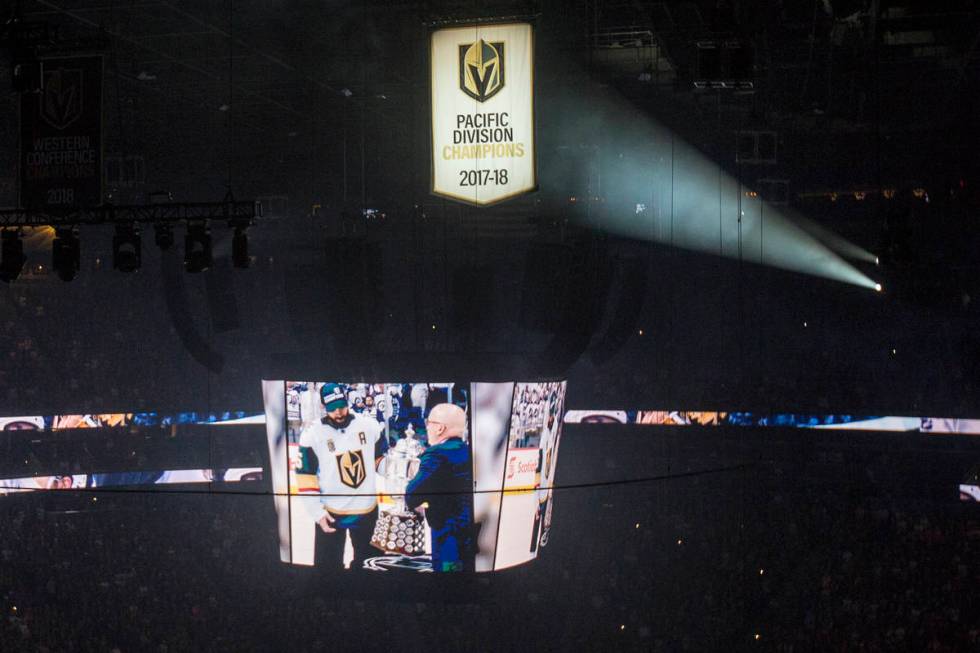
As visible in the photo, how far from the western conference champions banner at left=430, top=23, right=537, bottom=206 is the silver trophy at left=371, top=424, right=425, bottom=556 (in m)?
4.78

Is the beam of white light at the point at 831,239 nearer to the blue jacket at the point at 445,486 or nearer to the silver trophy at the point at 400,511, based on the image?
the blue jacket at the point at 445,486

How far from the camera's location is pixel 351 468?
13.1 m

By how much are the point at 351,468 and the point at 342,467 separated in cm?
13

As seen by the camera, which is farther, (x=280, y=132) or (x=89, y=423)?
(x=89, y=423)

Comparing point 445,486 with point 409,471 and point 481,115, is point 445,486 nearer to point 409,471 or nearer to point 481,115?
point 409,471

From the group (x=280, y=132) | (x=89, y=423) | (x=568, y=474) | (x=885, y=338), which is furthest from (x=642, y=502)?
(x=89, y=423)

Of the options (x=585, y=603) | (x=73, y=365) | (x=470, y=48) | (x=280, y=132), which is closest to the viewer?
(x=470, y=48)

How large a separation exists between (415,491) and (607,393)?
10712 millimetres

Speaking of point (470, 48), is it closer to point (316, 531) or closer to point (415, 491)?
point (415, 491)

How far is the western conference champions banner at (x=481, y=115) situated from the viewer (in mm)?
8766

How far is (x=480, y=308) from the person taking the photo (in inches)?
508

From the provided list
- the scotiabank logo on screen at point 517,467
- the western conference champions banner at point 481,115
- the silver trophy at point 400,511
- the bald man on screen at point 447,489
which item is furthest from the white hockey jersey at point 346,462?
the western conference champions banner at point 481,115

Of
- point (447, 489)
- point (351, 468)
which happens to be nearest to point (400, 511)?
point (447, 489)

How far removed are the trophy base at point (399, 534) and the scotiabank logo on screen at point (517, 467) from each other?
1.32m
